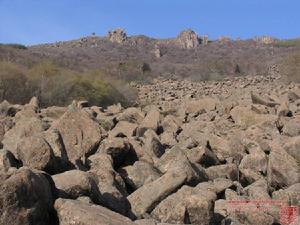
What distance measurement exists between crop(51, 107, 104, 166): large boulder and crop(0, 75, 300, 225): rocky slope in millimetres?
19

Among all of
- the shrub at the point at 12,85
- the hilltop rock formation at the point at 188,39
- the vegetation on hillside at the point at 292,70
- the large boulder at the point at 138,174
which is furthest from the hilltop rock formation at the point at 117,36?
the large boulder at the point at 138,174

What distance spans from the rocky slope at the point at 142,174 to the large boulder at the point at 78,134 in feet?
0.06

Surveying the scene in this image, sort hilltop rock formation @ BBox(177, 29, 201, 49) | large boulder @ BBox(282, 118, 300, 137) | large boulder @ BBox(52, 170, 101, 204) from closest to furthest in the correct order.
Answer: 1. large boulder @ BBox(52, 170, 101, 204)
2. large boulder @ BBox(282, 118, 300, 137)
3. hilltop rock formation @ BBox(177, 29, 201, 49)

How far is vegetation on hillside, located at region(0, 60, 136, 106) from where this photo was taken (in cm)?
2964

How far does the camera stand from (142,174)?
1084cm

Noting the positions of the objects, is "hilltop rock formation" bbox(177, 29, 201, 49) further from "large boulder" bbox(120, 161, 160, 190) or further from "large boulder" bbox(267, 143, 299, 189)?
"large boulder" bbox(120, 161, 160, 190)

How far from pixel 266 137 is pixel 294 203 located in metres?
5.52

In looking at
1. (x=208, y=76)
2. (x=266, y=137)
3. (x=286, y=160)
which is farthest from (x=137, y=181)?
(x=208, y=76)

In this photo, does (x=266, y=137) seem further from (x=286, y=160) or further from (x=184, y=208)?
(x=184, y=208)

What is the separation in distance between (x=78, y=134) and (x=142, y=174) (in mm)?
1857

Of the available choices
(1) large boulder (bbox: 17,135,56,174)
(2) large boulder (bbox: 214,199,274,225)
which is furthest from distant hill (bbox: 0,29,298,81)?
(1) large boulder (bbox: 17,135,56,174)

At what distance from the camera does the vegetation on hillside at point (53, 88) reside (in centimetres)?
2964

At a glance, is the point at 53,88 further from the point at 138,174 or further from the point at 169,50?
the point at 169,50

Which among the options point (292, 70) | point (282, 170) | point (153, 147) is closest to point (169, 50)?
point (292, 70)
